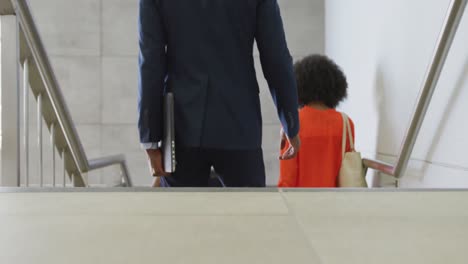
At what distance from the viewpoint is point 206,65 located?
1.74 m

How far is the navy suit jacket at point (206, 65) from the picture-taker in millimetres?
1729

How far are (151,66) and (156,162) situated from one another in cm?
32

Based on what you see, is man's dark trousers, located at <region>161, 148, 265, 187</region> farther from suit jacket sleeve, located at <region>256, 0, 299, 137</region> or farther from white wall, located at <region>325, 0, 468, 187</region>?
white wall, located at <region>325, 0, 468, 187</region>

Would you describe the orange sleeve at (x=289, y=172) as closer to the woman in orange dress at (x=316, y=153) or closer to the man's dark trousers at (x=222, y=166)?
the woman in orange dress at (x=316, y=153)

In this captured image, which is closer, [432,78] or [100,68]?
[432,78]

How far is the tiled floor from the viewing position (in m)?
0.77

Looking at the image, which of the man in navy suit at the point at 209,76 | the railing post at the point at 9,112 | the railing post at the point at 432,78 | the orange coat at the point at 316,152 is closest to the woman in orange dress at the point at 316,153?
the orange coat at the point at 316,152

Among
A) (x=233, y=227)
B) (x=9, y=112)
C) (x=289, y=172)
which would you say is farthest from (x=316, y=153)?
(x=233, y=227)

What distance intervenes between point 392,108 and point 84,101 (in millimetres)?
3036

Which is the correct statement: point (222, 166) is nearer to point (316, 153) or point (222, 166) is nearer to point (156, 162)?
point (156, 162)

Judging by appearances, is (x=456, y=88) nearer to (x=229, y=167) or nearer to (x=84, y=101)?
(x=229, y=167)

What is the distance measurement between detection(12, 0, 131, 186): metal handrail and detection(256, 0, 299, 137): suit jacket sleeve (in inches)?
30.7

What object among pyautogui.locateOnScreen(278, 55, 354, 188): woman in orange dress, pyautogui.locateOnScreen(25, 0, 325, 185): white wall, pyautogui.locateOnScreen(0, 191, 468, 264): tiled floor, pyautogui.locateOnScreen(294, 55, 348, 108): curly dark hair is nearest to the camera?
pyautogui.locateOnScreen(0, 191, 468, 264): tiled floor

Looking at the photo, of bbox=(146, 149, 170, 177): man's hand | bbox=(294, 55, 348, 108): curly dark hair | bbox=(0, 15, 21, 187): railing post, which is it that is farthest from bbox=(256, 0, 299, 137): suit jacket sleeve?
bbox=(294, 55, 348, 108): curly dark hair
